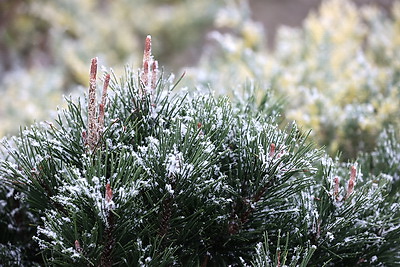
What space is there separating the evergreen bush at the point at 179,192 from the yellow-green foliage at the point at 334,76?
51 centimetres

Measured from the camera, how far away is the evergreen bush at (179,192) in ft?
1.59

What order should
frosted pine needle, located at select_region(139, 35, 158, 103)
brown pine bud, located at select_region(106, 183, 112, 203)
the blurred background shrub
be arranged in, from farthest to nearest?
the blurred background shrub, frosted pine needle, located at select_region(139, 35, 158, 103), brown pine bud, located at select_region(106, 183, 112, 203)

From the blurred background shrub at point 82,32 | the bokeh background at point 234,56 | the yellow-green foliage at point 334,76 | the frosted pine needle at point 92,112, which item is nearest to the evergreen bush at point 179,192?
the frosted pine needle at point 92,112

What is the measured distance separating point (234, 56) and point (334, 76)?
389mm

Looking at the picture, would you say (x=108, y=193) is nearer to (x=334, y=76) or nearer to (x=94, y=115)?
(x=94, y=115)

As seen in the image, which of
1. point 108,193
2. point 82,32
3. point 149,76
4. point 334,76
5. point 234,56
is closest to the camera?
point 108,193

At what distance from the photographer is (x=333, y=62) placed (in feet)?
5.66

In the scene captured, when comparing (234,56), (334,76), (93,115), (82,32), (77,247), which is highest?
(82,32)

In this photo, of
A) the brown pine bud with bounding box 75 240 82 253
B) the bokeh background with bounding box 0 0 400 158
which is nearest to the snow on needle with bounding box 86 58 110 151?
the brown pine bud with bounding box 75 240 82 253

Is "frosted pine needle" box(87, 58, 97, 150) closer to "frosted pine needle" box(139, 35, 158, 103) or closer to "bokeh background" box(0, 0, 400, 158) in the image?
"frosted pine needle" box(139, 35, 158, 103)

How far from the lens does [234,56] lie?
1763 mm

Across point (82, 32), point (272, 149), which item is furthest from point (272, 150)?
point (82, 32)

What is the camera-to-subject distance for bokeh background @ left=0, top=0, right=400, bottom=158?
1.24 m

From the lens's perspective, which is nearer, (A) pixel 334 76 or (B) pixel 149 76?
(B) pixel 149 76
